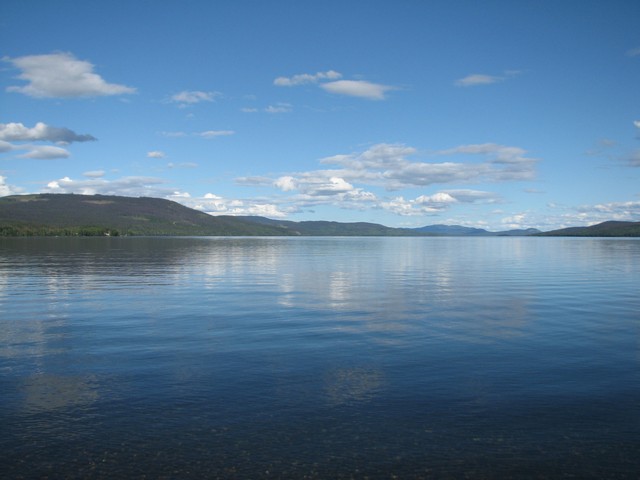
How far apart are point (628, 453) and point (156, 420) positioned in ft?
42.5

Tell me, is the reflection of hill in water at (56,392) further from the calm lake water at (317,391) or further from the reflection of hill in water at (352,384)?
the reflection of hill in water at (352,384)

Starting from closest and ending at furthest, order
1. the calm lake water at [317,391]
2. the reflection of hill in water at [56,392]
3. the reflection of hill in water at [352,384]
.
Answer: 1. the calm lake water at [317,391]
2. the reflection of hill in water at [56,392]
3. the reflection of hill in water at [352,384]

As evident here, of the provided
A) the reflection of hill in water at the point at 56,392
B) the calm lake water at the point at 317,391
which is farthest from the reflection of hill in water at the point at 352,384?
the reflection of hill in water at the point at 56,392

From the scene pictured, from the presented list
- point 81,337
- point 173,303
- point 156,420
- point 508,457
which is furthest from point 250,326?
point 508,457

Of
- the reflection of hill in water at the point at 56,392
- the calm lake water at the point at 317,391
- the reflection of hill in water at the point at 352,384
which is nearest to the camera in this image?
the calm lake water at the point at 317,391

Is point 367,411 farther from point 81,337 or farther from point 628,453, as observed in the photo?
point 81,337

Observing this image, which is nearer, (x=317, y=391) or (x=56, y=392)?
(x=56, y=392)

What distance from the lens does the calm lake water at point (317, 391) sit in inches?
510

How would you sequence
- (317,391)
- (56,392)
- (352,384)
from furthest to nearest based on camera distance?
(352,384) → (317,391) → (56,392)

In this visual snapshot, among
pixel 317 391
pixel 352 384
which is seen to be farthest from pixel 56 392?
pixel 352 384

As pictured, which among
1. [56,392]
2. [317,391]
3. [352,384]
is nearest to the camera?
[56,392]

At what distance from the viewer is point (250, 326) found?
30172mm

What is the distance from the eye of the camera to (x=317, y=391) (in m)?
18.0

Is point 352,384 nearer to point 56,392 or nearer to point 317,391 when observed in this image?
point 317,391
